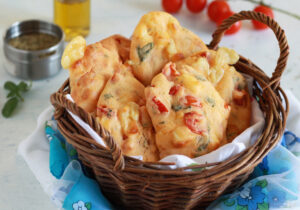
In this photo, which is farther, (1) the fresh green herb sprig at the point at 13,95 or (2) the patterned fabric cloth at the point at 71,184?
(1) the fresh green herb sprig at the point at 13,95

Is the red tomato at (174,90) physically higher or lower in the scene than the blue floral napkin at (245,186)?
higher

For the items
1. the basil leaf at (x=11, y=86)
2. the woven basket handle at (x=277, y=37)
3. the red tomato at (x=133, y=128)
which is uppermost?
the woven basket handle at (x=277, y=37)

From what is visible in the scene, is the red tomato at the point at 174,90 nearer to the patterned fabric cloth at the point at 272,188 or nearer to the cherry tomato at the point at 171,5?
the patterned fabric cloth at the point at 272,188

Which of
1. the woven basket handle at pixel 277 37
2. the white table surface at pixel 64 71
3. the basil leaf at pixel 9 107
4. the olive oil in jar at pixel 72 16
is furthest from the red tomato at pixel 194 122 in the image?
the olive oil in jar at pixel 72 16

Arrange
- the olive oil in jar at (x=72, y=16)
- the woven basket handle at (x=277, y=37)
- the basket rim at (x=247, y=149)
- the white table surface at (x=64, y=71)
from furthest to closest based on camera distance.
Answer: the olive oil in jar at (x=72, y=16) < the white table surface at (x=64, y=71) < the woven basket handle at (x=277, y=37) < the basket rim at (x=247, y=149)

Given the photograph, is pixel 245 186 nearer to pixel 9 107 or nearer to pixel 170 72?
pixel 170 72

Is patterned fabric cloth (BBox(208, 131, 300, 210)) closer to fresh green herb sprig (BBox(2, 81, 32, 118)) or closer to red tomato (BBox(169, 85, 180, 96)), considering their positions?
red tomato (BBox(169, 85, 180, 96))

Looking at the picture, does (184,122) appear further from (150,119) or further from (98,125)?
(98,125)

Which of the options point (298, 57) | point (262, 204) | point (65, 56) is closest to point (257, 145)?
point (262, 204)
